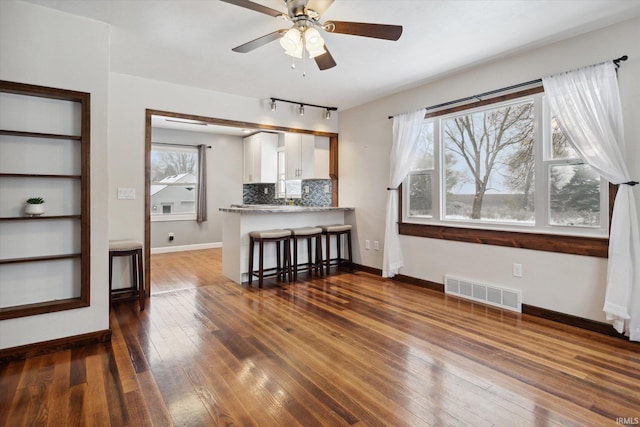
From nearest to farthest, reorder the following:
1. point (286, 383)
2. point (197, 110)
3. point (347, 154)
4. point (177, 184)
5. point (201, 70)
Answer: point (286, 383), point (201, 70), point (197, 110), point (347, 154), point (177, 184)

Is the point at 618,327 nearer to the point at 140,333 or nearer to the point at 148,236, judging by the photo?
the point at 140,333

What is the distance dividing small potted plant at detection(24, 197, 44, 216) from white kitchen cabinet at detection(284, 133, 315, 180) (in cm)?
396

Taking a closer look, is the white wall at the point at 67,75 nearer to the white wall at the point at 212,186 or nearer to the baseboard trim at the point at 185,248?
the baseboard trim at the point at 185,248

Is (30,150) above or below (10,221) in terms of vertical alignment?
above

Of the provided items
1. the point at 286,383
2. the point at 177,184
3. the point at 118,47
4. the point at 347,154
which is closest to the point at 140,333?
the point at 286,383

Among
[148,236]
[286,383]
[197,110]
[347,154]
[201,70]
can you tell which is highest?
[201,70]

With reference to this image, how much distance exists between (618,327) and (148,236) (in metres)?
4.78

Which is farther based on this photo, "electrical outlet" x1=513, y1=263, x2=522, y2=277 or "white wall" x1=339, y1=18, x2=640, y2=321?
"electrical outlet" x1=513, y1=263, x2=522, y2=277

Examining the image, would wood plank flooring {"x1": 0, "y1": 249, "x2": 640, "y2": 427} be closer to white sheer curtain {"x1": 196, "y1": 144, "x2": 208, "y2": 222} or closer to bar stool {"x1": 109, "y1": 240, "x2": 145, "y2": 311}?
bar stool {"x1": 109, "y1": 240, "x2": 145, "y2": 311}

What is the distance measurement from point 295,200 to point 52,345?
192 inches

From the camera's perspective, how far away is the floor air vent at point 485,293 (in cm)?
344

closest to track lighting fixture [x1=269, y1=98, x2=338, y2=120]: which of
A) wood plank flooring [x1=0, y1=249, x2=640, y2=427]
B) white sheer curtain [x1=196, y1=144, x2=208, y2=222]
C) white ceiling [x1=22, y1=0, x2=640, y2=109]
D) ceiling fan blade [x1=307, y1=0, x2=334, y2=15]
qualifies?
white ceiling [x1=22, y1=0, x2=640, y2=109]

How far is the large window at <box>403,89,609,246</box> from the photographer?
3.08m

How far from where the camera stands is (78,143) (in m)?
2.74
